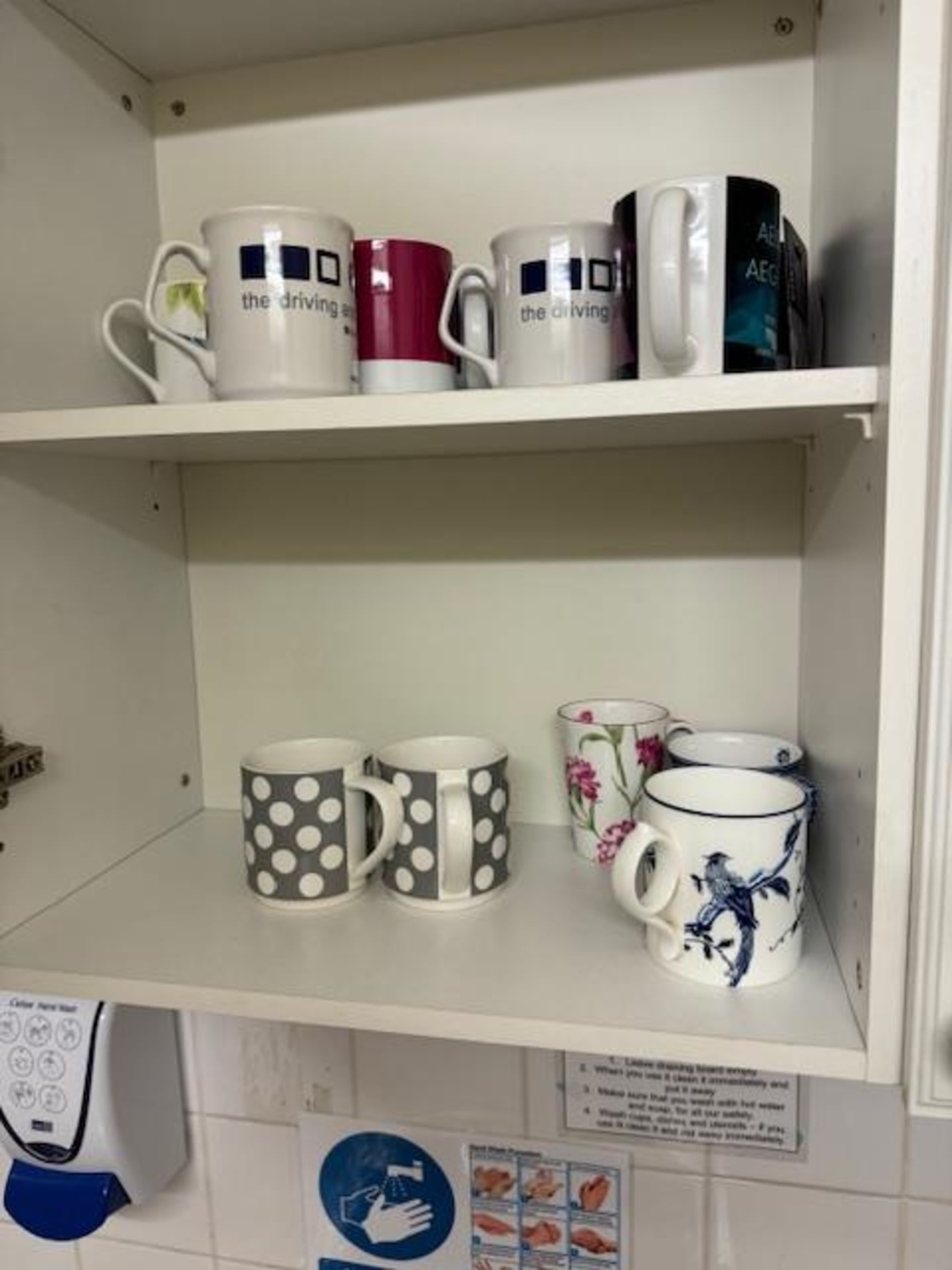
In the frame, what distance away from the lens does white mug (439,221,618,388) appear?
0.53m

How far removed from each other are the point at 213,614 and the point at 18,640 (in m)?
0.20

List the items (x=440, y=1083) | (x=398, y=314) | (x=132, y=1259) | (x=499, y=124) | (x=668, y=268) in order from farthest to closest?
(x=132, y=1259), (x=440, y=1083), (x=499, y=124), (x=398, y=314), (x=668, y=268)

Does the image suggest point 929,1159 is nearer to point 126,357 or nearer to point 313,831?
point 313,831

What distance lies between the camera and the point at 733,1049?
48 cm

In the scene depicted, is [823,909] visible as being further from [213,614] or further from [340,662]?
[213,614]

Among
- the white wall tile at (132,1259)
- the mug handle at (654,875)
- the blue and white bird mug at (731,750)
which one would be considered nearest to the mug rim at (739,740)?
the blue and white bird mug at (731,750)

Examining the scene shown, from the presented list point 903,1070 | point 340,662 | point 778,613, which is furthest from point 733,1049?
point 340,662

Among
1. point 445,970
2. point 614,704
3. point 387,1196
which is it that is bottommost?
point 387,1196

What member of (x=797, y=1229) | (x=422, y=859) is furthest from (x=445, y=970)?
(x=797, y=1229)

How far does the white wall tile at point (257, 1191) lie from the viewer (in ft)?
2.77

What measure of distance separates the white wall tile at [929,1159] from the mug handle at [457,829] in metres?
0.39

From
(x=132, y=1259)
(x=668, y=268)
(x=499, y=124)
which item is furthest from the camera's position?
(x=132, y=1259)

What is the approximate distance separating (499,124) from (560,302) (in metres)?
0.24

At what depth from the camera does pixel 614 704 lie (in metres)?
0.70
